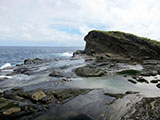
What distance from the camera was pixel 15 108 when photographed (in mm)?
11289

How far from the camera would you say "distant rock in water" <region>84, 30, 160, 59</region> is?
4581 centimetres

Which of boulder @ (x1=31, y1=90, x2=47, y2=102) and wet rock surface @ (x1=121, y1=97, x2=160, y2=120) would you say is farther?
boulder @ (x1=31, y1=90, x2=47, y2=102)

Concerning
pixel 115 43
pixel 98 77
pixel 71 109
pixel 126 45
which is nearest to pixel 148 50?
pixel 126 45

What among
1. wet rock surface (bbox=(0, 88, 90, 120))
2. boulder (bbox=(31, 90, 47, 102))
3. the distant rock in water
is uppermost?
the distant rock in water

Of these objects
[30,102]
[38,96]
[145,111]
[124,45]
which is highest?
[124,45]

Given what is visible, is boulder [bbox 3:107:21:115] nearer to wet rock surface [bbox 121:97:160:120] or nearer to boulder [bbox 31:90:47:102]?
boulder [bbox 31:90:47:102]

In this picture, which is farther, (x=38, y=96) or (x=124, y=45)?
(x=124, y=45)

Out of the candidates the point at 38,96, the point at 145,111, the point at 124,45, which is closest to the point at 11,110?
the point at 38,96

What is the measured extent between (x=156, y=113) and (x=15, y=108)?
12.5 m

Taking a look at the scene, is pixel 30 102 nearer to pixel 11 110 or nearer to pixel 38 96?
pixel 38 96

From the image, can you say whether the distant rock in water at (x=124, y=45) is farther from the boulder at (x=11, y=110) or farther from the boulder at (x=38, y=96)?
the boulder at (x=11, y=110)

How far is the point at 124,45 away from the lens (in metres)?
50.4

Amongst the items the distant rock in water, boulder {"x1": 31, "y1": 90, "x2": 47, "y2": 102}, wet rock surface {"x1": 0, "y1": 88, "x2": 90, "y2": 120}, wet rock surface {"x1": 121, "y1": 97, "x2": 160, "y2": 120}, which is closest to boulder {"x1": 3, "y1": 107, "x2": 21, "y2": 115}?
wet rock surface {"x1": 0, "y1": 88, "x2": 90, "y2": 120}

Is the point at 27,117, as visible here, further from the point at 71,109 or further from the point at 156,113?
the point at 156,113
